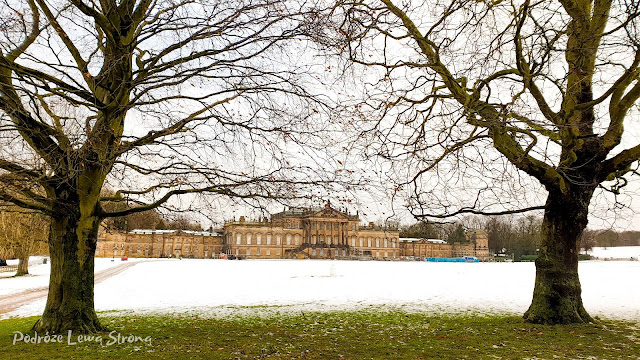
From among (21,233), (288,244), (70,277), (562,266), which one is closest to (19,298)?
(70,277)

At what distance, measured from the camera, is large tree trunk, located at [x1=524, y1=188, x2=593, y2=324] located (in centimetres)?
820

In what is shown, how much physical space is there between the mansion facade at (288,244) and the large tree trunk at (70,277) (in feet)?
253

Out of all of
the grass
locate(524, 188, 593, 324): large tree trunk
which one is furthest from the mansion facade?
locate(524, 188, 593, 324): large tree trunk

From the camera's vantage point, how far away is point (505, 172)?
20.8 feet

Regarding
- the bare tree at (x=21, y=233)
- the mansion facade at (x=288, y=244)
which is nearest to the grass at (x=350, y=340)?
the bare tree at (x=21, y=233)

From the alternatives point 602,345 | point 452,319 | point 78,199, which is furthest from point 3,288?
point 602,345

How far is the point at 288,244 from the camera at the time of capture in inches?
3740

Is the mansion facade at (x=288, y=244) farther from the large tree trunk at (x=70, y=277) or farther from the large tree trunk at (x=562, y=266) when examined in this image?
the large tree trunk at (x=70, y=277)

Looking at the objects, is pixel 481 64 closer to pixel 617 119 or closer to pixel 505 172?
pixel 505 172

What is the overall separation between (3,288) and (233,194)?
18.5 metres

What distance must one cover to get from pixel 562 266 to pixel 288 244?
8811 cm

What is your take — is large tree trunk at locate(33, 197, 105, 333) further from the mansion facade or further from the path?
the mansion facade

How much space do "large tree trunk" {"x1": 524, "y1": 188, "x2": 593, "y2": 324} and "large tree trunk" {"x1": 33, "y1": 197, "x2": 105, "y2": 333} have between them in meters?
7.73

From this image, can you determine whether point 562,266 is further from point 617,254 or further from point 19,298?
point 617,254
